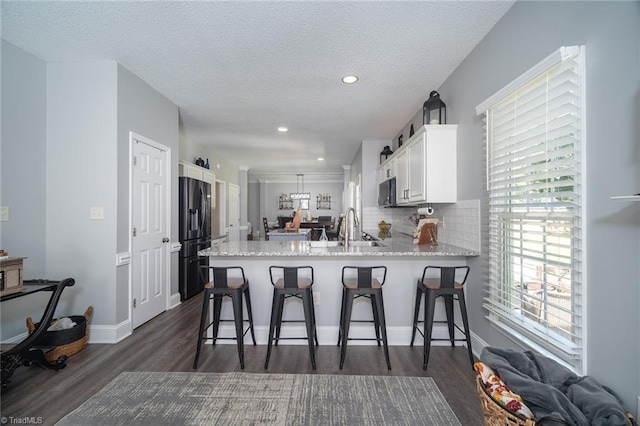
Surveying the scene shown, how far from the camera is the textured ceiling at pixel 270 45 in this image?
2.02 meters

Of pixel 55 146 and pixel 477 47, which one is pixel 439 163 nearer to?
pixel 477 47

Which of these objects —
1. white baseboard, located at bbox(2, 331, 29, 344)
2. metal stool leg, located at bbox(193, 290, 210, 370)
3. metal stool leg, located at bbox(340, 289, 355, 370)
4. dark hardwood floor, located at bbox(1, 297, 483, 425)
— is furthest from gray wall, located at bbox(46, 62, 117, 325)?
metal stool leg, located at bbox(340, 289, 355, 370)

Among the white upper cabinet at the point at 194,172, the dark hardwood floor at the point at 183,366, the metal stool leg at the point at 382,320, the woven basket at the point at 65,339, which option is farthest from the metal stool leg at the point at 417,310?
the white upper cabinet at the point at 194,172

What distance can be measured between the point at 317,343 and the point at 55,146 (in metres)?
3.10

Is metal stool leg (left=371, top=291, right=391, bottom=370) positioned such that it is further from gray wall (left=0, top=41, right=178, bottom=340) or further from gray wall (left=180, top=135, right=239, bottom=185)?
gray wall (left=180, top=135, right=239, bottom=185)

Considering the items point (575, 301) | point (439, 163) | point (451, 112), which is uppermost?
point (451, 112)

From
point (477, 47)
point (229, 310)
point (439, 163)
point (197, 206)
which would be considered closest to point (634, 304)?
point (439, 163)

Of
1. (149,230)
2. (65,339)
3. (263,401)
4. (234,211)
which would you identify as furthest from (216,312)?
(234,211)

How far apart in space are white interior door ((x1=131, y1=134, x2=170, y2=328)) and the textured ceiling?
831mm

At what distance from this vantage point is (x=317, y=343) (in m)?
2.71

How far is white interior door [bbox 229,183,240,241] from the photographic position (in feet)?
23.9

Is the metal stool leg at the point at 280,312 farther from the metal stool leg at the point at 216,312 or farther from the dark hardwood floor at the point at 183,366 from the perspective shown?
the metal stool leg at the point at 216,312

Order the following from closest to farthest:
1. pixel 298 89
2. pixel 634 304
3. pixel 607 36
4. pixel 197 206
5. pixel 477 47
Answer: pixel 634 304, pixel 607 36, pixel 477 47, pixel 298 89, pixel 197 206

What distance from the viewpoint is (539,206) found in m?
1.70
